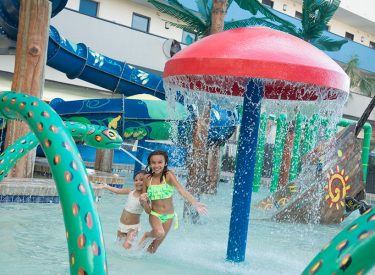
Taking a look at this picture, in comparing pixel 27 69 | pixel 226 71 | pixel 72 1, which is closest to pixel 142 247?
pixel 226 71

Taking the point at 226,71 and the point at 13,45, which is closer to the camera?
the point at 226,71

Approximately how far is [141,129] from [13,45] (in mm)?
2930

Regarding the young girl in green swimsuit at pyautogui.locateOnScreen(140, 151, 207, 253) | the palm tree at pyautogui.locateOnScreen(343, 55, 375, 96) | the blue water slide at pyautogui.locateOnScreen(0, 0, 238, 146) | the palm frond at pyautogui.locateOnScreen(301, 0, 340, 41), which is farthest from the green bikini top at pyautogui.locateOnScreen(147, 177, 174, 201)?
the palm tree at pyautogui.locateOnScreen(343, 55, 375, 96)

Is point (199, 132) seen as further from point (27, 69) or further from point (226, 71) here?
point (226, 71)

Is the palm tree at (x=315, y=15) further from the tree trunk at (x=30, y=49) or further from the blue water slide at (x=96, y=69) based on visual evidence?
the tree trunk at (x=30, y=49)

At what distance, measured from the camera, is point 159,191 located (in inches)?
173

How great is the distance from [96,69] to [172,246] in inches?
241

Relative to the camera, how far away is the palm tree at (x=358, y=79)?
83.7ft

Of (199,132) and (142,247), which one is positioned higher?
(199,132)

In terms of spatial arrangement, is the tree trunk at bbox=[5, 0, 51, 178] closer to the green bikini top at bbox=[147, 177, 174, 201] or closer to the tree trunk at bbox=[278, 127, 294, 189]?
the green bikini top at bbox=[147, 177, 174, 201]

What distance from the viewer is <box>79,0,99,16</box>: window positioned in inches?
749

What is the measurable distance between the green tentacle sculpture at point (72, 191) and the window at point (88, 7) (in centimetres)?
1827

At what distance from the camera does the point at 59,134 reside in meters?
1.57

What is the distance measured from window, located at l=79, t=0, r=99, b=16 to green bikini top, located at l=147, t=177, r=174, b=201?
627 inches
